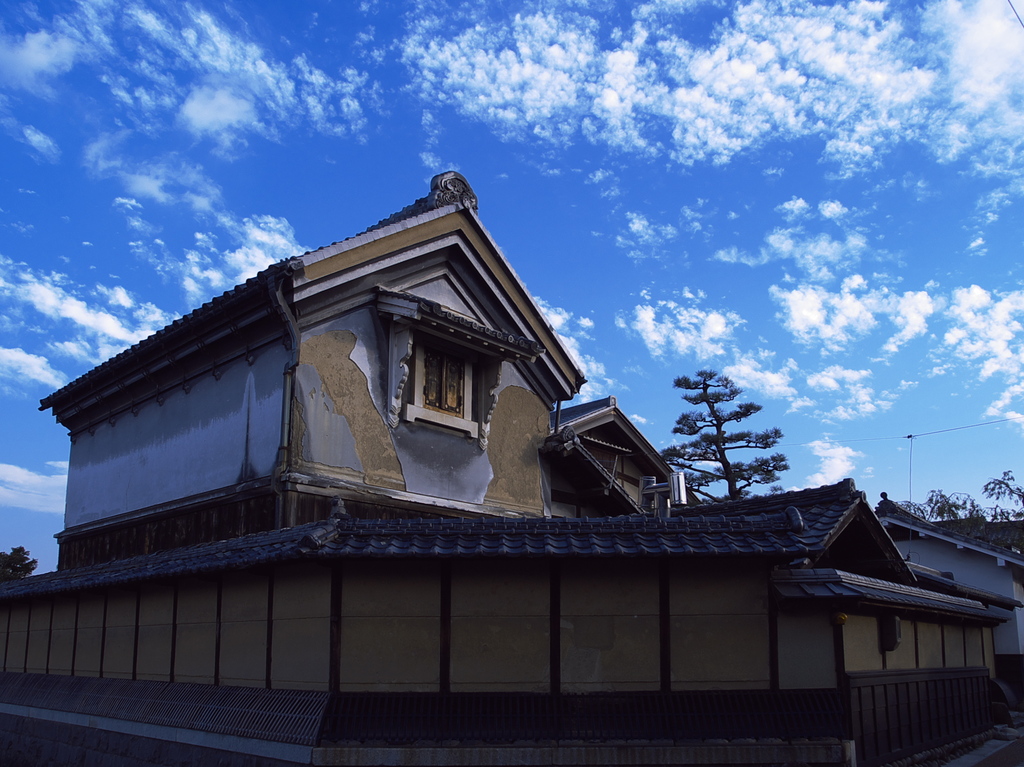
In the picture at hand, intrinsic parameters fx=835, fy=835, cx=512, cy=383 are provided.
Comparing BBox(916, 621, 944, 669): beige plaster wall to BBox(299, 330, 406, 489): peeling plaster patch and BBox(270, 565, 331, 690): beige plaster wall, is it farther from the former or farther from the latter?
BBox(270, 565, 331, 690): beige plaster wall

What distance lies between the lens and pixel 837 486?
41.9ft

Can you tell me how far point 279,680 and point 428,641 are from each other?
94.3 inches

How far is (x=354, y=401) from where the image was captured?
1633 cm

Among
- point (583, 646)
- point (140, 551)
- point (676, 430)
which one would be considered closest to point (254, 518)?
point (140, 551)

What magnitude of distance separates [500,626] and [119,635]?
8.87 m

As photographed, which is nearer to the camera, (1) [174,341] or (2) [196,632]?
(2) [196,632]

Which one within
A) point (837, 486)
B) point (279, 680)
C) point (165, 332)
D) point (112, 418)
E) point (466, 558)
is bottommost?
point (279, 680)

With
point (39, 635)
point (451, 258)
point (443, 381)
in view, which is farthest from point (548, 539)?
point (39, 635)

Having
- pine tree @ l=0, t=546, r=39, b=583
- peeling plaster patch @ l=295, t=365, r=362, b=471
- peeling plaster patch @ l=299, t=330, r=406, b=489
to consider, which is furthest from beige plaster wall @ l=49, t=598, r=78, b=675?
pine tree @ l=0, t=546, r=39, b=583

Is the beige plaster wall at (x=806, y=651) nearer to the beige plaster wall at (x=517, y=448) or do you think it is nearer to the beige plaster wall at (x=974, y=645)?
the beige plaster wall at (x=517, y=448)

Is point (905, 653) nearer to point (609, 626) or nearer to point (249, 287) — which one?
point (609, 626)

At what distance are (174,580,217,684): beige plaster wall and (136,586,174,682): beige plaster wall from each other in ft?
1.05

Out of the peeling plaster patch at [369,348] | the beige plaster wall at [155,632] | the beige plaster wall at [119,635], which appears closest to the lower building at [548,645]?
the beige plaster wall at [155,632]

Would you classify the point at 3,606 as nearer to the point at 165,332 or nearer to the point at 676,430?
the point at 165,332
